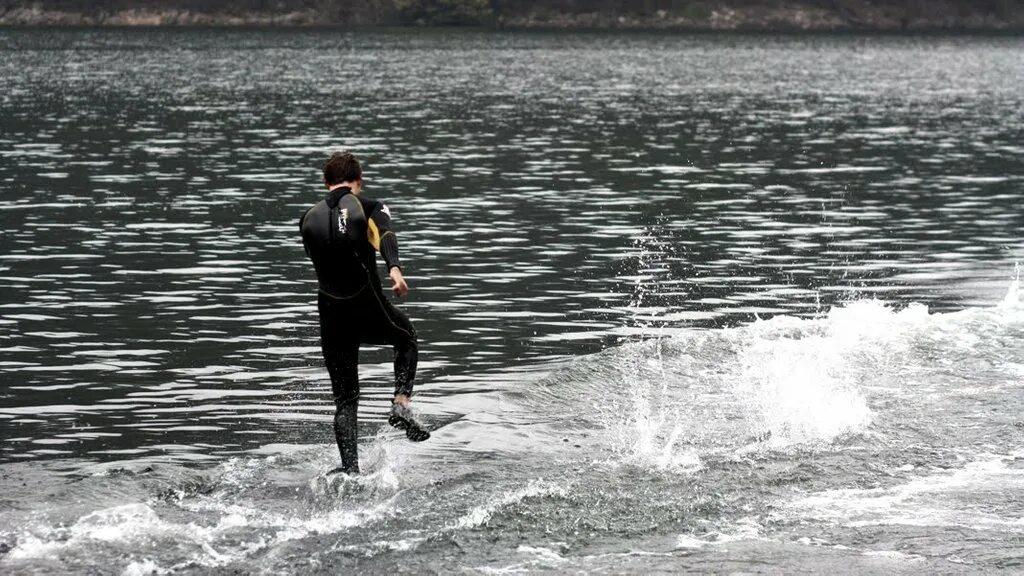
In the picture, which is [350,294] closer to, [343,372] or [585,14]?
[343,372]

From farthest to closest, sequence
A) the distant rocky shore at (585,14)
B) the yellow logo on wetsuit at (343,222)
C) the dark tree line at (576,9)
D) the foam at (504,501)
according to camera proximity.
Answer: the dark tree line at (576,9) < the distant rocky shore at (585,14) < the yellow logo on wetsuit at (343,222) < the foam at (504,501)

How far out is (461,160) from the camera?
41.4 metres

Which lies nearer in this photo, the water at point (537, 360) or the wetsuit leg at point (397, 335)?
the water at point (537, 360)

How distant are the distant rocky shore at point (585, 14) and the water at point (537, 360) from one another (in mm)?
105926

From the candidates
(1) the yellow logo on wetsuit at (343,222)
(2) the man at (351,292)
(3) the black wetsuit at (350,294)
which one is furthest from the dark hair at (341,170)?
(1) the yellow logo on wetsuit at (343,222)

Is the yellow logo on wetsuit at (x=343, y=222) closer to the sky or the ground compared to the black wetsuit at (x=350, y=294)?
closer to the sky

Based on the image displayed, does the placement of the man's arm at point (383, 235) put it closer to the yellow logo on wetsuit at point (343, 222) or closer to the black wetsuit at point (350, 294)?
the black wetsuit at point (350, 294)

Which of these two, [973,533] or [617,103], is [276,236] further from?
[617,103]

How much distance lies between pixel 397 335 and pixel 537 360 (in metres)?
5.45

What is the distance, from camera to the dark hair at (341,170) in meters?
11.6

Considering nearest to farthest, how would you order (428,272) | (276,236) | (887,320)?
(887,320)
(428,272)
(276,236)

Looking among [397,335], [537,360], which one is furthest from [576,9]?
[397,335]

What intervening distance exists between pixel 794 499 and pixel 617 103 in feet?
177

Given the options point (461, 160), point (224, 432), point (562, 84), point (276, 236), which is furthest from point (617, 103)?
point (224, 432)
